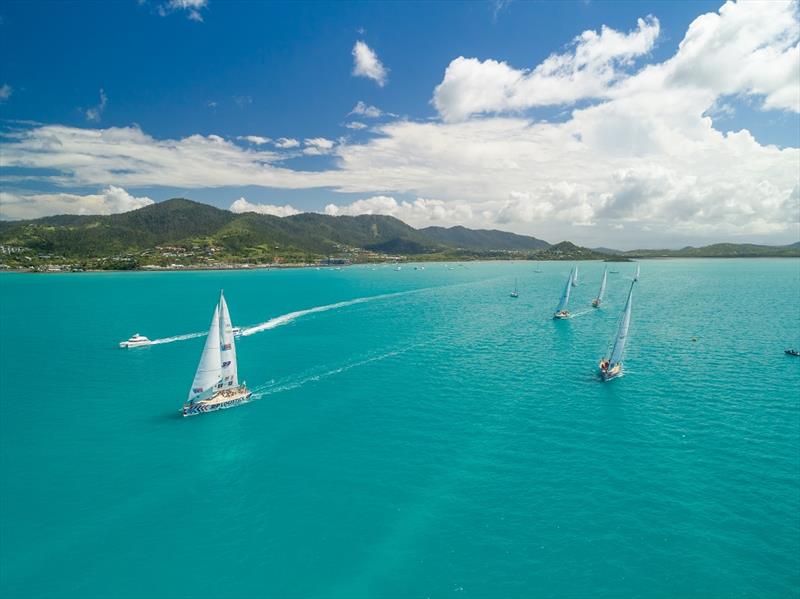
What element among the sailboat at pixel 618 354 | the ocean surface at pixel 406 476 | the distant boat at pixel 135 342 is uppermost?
the sailboat at pixel 618 354

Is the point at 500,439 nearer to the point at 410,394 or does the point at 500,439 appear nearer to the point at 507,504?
the point at 507,504

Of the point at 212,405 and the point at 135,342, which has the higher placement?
the point at 135,342

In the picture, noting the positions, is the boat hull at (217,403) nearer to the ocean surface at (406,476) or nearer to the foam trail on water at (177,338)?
the ocean surface at (406,476)

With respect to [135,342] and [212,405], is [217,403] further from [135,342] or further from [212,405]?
[135,342]

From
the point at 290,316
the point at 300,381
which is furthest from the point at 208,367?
the point at 290,316

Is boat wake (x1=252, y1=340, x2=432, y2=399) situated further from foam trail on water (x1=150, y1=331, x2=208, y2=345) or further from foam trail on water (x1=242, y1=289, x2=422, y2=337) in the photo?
foam trail on water (x1=150, y1=331, x2=208, y2=345)

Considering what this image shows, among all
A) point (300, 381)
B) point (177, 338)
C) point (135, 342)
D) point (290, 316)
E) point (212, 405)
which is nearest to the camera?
point (212, 405)

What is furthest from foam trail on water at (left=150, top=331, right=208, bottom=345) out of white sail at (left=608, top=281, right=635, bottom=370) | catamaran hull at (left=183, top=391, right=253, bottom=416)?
white sail at (left=608, top=281, right=635, bottom=370)

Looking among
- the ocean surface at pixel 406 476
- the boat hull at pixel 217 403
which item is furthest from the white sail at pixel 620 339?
the boat hull at pixel 217 403

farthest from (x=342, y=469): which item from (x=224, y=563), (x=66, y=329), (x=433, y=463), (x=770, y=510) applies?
(x=66, y=329)
